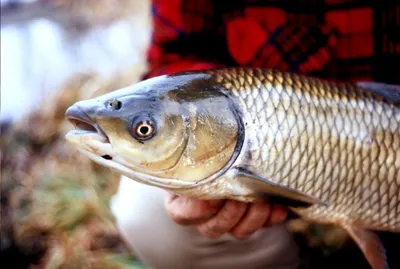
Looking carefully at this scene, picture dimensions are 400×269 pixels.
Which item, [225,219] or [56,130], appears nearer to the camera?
[225,219]

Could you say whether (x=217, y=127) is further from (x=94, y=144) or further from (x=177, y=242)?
(x=177, y=242)

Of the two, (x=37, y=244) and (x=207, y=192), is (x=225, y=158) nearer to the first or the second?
(x=207, y=192)

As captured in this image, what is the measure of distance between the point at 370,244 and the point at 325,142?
0.22 metres

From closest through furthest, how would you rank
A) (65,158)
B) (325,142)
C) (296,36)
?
(325,142)
(296,36)
(65,158)

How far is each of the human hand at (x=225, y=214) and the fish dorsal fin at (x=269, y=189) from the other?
9cm

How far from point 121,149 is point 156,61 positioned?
0.55 meters

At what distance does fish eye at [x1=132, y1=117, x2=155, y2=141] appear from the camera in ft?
3.27

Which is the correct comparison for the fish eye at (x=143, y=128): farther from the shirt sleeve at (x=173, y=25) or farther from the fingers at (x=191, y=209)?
the shirt sleeve at (x=173, y=25)

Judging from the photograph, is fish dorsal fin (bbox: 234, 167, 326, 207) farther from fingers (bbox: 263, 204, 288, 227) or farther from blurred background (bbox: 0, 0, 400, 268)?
blurred background (bbox: 0, 0, 400, 268)

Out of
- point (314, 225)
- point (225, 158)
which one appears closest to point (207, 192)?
point (225, 158)

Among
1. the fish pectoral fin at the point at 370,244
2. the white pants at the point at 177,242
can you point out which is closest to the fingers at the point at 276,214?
the fish pectoral fin at the point at 370,244

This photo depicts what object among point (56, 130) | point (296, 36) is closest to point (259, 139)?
point (296, 36)

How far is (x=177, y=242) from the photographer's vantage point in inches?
59.3

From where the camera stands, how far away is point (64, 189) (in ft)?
7.23
